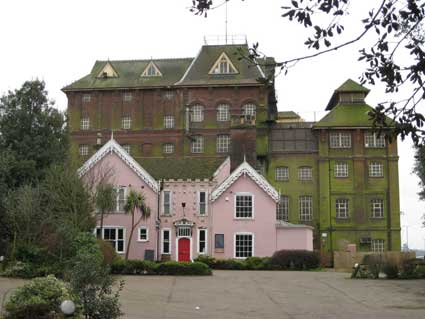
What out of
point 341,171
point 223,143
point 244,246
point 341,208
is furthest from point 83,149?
point 341,208

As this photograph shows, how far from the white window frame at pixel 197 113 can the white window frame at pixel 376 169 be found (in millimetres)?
17479

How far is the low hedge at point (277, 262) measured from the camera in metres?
44.1

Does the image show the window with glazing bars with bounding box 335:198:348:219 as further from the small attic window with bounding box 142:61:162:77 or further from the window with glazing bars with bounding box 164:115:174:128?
the small attic window with bounding box 142:61:162:77

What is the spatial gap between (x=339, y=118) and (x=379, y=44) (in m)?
55.3

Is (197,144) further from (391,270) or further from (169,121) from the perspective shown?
(391,270)

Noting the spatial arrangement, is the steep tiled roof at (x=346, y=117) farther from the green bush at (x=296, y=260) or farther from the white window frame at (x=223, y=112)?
the green bush at (x=296, y=260)

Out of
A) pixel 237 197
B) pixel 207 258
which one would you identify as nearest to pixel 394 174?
pixel 237 197

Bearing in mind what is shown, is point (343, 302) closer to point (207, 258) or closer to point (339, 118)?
point (207, 258)

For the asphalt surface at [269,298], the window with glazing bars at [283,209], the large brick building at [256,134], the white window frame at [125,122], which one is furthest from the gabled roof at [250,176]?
the white window frame at [125,122]

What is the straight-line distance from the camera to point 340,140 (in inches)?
2450

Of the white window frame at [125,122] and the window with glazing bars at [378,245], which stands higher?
the white window frame at [125,122]

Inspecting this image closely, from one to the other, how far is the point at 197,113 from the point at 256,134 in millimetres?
7443

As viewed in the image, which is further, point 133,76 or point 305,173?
point 133,76

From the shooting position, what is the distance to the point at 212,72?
66938 millimetres
